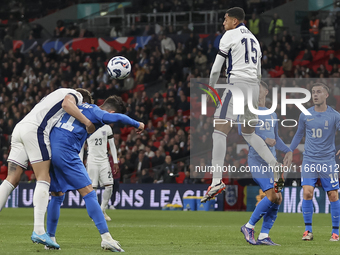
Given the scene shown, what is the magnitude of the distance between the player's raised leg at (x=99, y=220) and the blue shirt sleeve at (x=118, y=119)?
896 millimetres

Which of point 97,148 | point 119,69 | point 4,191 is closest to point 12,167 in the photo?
point 4,191

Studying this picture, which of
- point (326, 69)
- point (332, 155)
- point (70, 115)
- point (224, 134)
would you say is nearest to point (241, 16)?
point (224, 134)

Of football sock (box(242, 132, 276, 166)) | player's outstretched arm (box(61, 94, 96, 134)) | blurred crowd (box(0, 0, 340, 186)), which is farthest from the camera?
blurred crowd (box(0, 0, 340, 186))

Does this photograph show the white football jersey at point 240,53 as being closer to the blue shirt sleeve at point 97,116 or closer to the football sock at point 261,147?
the football sock at point 261,147

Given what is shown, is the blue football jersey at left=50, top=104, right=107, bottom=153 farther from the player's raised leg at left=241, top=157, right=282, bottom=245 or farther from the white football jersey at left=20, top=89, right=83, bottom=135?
the player's raised leg at left=241, top=157, right=282, bottom=245

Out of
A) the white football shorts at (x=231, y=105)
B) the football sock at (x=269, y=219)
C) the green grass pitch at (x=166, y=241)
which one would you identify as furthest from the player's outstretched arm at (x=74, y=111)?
the football sock at (x=269, y=219)

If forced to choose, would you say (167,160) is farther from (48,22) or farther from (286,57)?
(48,22)

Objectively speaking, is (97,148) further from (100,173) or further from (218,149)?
(218,149)

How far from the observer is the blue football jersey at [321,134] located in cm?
1042

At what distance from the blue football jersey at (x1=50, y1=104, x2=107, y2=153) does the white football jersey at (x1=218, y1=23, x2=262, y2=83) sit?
193cm

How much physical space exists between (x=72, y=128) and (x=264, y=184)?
3.17 m

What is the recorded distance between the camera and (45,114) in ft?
25.2

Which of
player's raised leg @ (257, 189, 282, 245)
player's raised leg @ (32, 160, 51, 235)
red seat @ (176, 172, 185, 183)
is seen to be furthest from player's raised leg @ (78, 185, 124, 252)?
red seat @ (176, 172, 185, 183)

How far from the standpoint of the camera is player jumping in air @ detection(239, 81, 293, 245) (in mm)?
9148
